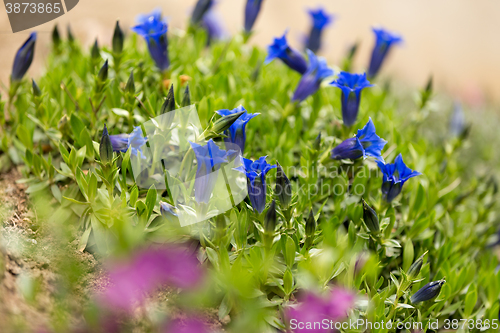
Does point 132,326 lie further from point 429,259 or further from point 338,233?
point 429,259

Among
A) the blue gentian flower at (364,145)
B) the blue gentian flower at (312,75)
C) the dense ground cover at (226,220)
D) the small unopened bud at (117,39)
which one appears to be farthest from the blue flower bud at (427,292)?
the small unopened bud at (117,39)

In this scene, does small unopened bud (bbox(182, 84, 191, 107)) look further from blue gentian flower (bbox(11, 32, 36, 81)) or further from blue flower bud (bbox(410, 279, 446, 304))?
blue flower bud (bbox(410, 279, 446, 304))

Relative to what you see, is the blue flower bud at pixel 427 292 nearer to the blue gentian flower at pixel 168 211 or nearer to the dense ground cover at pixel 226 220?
the dense ground cover at pixel 226 220

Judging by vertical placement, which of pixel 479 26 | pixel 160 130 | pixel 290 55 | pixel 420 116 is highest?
pixel 290 55

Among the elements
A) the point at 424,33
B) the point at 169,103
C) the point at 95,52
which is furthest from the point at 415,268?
the point at 424,33

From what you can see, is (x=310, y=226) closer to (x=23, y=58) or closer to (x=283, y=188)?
(x=283, y=188)

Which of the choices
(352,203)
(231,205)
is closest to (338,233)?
(352,203)
